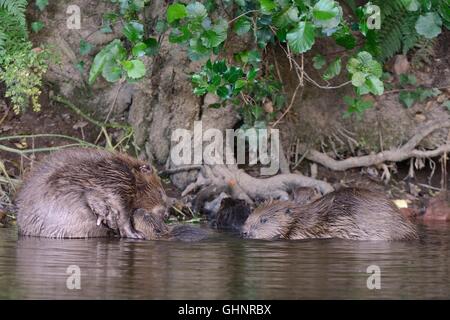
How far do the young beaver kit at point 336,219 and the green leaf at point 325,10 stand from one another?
1.71m

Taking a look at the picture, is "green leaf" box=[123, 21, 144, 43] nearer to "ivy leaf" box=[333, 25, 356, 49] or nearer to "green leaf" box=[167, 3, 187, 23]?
"green leaf" box=[167, 3, 187, 23]

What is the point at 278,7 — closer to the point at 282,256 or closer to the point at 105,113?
the point at 282,256

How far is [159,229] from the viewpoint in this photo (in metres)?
7.80

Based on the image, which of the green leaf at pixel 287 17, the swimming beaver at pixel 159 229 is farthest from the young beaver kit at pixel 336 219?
the green leaf at pixel 287 17

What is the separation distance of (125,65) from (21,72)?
7.83 ft

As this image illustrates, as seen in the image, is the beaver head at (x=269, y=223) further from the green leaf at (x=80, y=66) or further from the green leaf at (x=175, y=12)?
the green leaf at (x=80, y=66)

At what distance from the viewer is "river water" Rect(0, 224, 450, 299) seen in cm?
524

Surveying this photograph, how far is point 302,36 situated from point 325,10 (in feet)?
0.88

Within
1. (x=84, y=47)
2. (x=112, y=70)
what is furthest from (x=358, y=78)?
(x=84, y=47)

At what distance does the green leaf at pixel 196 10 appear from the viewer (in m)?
7.29

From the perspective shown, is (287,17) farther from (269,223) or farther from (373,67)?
(269,223)

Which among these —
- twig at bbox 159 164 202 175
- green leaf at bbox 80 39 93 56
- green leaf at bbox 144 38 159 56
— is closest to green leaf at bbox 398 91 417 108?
twig at bbox 159 164 202 175

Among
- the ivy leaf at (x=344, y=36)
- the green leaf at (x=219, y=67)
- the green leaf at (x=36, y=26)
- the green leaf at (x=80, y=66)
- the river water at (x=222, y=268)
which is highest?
the green leaf at (x=36, y=26)
